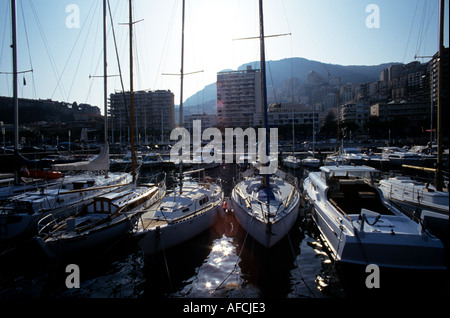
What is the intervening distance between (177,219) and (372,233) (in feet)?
22.9

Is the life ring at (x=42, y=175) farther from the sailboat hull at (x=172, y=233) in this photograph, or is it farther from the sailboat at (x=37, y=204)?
the sailboat hull at (x=172, y=233)

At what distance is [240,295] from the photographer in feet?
25.7

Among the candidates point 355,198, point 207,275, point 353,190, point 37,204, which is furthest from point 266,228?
point 37,204

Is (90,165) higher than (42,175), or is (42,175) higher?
(90,165)

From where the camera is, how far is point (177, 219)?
1054 cm

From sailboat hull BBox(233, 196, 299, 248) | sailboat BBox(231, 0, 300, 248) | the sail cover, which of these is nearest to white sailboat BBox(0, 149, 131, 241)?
the sail cover

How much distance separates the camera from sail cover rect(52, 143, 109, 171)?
16.2 meters

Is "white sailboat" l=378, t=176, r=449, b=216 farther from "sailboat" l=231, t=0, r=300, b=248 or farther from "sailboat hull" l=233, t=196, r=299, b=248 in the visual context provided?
"sailboat hull" l=233, t=196, r=299, b=248

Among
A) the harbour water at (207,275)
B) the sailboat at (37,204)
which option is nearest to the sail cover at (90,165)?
the sailboat at (37,204)

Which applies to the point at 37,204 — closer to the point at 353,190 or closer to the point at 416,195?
the point at 353,190

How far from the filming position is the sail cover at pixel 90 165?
16234 mm

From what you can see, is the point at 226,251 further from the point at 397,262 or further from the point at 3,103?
the point at 3,103

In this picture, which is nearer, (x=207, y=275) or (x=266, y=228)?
(x=207, y=275)
